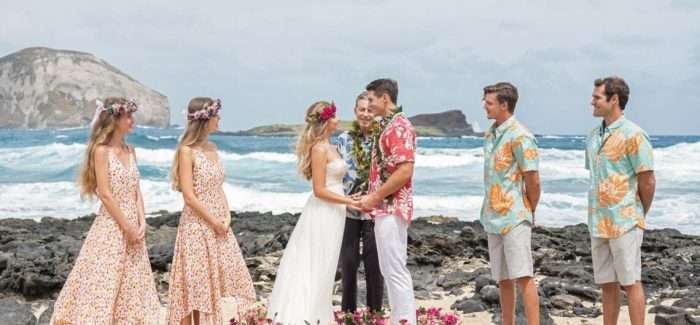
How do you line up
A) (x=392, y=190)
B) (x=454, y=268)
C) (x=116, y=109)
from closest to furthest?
(x=392, y=190)
(x=116, y=109)
(x=454, y=268)

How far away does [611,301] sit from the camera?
602 centimetres

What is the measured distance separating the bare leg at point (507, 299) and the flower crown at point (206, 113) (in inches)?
91.7

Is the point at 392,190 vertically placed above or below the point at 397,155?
below

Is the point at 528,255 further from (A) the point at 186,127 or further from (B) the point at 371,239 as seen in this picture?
(A) the point at 186,127

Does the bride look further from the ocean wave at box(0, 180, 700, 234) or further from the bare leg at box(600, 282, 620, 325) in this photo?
the ocean wave at box(0, 180, 700, 234)

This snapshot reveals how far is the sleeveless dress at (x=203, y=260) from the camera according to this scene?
596cm

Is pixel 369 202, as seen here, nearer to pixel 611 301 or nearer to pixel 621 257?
pixel 621 257

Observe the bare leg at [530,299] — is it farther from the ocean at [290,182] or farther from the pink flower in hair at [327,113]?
the ocean at [290,182]

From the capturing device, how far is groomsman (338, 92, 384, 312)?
625 cm

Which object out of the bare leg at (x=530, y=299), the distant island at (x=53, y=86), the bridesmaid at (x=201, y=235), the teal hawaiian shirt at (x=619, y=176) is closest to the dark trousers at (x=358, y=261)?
the bridesmaid at (x=201, y=235)

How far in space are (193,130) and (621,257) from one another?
2984 millimetres

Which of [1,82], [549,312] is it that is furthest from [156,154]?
[1,82]

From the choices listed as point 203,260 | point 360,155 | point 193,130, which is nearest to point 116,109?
point 193,130

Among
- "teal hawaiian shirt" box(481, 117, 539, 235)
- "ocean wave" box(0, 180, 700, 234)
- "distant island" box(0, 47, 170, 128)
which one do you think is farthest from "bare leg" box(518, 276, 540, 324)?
"distant island" box(0, 47, 170, 128)
